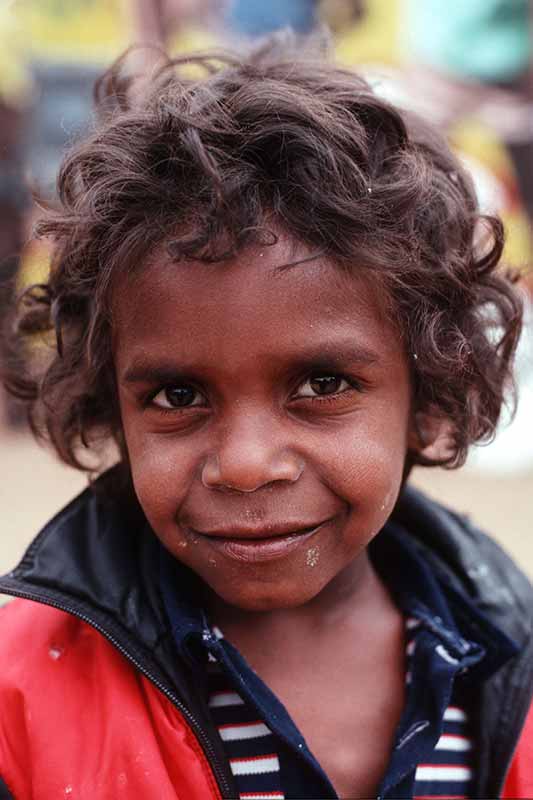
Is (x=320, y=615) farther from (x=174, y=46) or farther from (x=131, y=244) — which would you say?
(x=174, y=46)

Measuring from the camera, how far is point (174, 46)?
20.8 ft

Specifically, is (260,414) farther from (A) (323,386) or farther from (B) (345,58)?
(B) (345,58)

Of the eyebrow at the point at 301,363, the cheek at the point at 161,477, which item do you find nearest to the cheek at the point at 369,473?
the eyebrow at the point at 301,363

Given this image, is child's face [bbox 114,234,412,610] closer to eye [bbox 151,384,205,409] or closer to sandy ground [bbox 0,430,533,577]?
eye [bbox 151,384,205,409]

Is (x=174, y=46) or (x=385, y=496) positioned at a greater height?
(x=174, y=46)

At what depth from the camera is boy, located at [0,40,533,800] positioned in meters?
1.39

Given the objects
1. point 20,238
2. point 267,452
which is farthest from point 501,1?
point 267,452

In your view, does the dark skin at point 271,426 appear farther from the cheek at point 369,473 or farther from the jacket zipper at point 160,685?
the jacket zipper at point 160,685

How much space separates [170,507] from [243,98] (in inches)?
25.5

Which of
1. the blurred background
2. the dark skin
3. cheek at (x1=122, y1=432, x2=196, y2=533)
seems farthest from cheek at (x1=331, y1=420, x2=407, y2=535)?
the blurred background

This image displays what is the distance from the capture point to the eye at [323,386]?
144 cm

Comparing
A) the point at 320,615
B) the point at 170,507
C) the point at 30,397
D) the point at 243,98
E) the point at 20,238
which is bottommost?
the point at 320,615

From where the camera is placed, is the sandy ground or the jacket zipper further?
the sandy ground

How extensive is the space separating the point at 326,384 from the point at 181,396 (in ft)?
0.72
